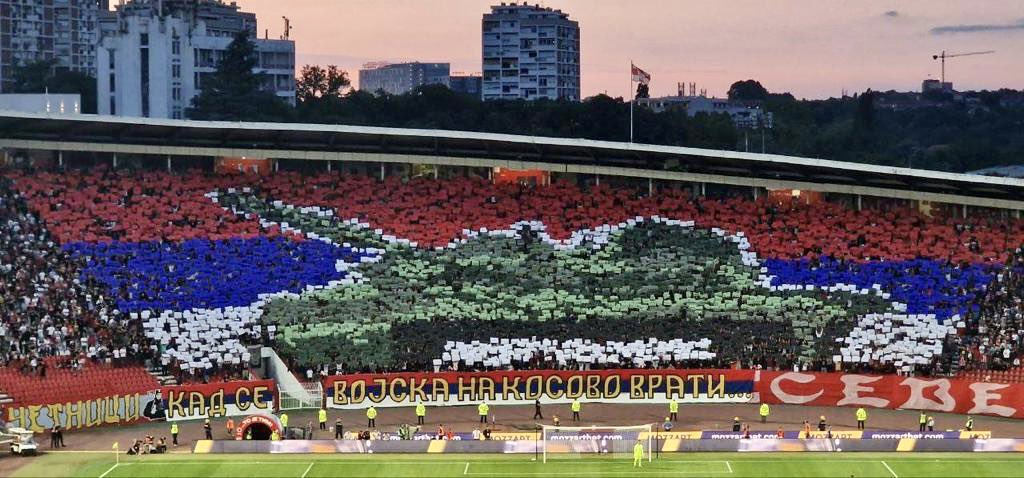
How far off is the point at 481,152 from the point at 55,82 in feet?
267

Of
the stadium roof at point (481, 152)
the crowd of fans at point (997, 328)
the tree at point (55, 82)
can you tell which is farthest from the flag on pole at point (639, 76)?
the tree at point (55, 82)

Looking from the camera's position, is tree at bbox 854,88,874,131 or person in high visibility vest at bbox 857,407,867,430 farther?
tree at bbox 854,88,874,131

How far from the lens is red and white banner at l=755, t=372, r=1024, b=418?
2422 inches

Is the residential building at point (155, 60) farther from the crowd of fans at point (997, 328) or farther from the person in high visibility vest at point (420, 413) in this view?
the crowd of fans at point (997, 328)

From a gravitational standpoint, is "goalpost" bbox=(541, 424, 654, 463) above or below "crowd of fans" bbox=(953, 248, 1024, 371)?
below

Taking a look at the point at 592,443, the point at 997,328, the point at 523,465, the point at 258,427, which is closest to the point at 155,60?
the point at 258,427

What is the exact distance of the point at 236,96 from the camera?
13900 cm

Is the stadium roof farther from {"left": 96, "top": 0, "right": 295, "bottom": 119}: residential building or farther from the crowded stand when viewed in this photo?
{"left": 96, "top": 0, "right": 295, "bottom": 119}: residential building

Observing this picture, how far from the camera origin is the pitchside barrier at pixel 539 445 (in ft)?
180

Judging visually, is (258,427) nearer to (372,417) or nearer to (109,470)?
(372,417)

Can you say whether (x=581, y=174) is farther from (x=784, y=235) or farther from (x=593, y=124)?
(x=593, y=124)

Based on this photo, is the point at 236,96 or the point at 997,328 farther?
the point at 236,96

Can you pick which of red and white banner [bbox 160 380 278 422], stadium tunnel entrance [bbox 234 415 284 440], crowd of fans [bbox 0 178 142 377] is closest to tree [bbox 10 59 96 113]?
crowd of fans [bbox 0 178 142 377]

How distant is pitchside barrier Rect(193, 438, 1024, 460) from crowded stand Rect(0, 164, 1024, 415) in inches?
372
